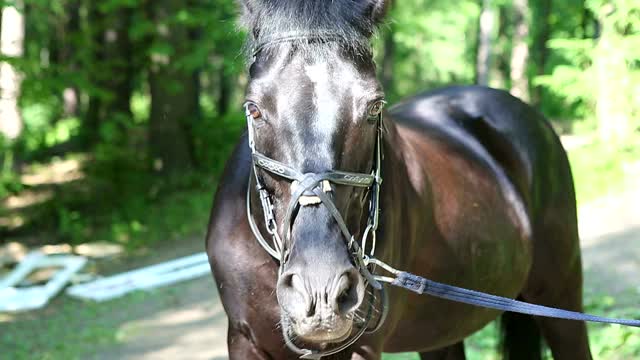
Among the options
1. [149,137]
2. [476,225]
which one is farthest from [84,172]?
[476,225]

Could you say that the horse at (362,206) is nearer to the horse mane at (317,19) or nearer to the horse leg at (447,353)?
the horse mane at (317,19)

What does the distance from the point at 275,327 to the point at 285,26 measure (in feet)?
3.55

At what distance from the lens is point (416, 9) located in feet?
82.7

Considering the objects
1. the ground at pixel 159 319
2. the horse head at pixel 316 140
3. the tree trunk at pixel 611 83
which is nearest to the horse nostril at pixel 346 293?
the horse head at pixel 316 140

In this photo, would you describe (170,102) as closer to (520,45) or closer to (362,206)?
(520,45)

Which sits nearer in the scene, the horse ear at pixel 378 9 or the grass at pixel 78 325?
the horse ear at pixel 378 9

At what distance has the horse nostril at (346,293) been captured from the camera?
8.08 feet

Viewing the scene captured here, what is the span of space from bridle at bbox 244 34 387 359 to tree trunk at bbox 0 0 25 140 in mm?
7770

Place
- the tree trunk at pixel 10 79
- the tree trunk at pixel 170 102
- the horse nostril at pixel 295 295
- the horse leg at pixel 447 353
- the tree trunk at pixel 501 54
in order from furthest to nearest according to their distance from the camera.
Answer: the tree trunk at pixel 501 54
the tree trunk at pixel 170 102
the tree trunk at pixel 10 79
the horse leg at pixel 447 353
the horse nostril at pixel 295 295

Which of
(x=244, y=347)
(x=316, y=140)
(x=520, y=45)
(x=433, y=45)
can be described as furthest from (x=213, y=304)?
(x=433, y=45)

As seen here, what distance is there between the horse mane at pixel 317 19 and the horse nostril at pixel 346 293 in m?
0.76

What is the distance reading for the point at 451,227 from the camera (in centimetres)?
386

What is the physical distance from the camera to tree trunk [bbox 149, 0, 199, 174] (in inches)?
528

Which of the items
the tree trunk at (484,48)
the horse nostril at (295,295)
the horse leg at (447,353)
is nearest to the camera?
the horse nostril at (295,295)
